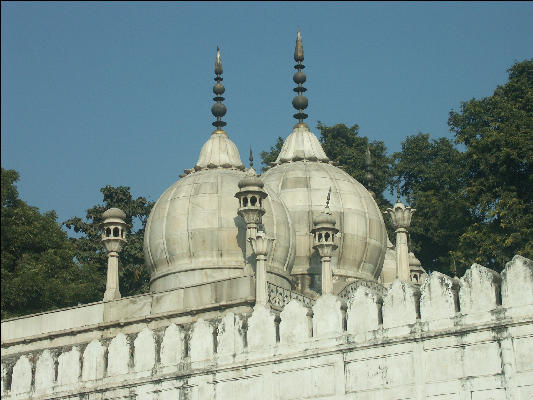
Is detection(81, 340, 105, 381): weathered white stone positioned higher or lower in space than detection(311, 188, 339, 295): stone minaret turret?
lower

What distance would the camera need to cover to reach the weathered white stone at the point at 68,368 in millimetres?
25219

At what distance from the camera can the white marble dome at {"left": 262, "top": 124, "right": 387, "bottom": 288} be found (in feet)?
122

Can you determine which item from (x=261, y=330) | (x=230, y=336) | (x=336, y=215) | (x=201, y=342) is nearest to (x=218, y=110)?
(x=336, y=215)

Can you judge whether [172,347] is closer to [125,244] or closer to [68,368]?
[68,368]

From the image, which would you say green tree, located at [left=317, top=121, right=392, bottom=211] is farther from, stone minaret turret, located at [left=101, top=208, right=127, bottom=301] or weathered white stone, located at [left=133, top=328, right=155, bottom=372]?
weathered white stone, located at [left=133, top=328, right=155, bottom=372]

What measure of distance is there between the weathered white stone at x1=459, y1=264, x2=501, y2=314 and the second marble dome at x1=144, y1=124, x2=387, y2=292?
11481 millimetres

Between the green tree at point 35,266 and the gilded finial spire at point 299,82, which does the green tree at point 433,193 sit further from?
the green tree at point 35,266

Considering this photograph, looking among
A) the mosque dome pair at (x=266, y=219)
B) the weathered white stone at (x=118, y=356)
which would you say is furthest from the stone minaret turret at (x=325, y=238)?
the weathered white stone at (x=118, y=356)

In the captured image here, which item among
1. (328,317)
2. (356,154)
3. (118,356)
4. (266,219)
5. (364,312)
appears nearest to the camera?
(364,312)

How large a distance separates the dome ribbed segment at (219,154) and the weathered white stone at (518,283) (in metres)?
17.6

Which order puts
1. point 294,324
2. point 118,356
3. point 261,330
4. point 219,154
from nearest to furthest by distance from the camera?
1. point 294,324
2. point 261,330
3. point 118,356
4. point 219,154

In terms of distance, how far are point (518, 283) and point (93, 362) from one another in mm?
9608

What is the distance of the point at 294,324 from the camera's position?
907 inches

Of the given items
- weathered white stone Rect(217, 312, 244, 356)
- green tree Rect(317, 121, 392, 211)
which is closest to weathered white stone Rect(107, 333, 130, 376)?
weathered white stone Rect(217, 312, 244, 356)
